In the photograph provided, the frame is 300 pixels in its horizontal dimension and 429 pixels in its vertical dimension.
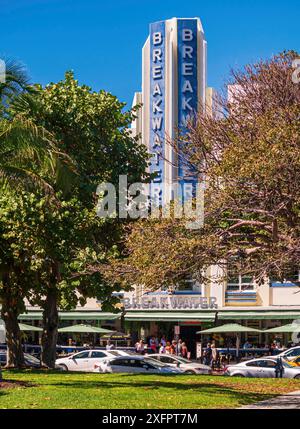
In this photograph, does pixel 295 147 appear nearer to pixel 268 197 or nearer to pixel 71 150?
pixel 268 197

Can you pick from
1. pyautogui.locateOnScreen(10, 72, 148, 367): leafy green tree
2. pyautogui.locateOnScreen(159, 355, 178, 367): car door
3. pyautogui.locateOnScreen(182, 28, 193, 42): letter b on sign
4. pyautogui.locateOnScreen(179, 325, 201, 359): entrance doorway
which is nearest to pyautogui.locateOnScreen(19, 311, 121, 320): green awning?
pyautogui.locateOnScreen(179, 325, 201, 359): entrance doorway

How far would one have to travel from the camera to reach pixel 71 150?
1168 inches

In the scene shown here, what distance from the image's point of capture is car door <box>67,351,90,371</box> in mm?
36019

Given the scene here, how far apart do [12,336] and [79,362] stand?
19.2 feet

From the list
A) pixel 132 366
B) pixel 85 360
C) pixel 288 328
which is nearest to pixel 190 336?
pixel 288 328

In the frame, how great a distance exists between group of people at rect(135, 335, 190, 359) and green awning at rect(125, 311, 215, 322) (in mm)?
1235

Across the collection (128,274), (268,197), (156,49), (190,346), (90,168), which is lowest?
(190,346)

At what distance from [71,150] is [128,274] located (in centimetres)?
976

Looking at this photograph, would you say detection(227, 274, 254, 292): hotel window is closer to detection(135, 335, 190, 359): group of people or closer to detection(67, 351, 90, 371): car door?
detection(135, 335, 190, 359): group of people

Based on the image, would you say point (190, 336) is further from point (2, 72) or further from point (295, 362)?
point (2, 72)

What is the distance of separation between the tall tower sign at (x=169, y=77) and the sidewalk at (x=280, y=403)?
32.3 meters

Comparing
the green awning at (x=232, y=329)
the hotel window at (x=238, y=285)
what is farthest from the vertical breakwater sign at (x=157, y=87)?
the green awning at (x=232, y=329)

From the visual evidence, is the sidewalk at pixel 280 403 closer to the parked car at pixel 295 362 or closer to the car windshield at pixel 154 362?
the parked car at pixel 295 362
